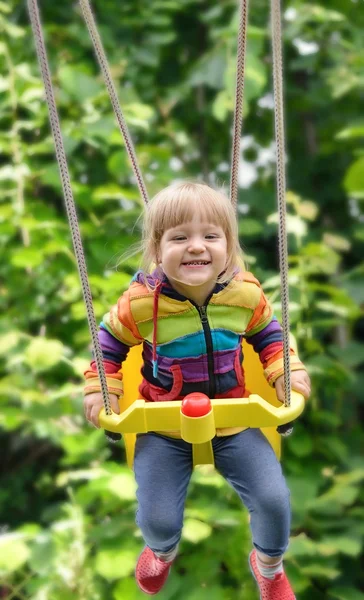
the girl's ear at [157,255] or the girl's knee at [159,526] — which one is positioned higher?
the girl's ear at [157,255]

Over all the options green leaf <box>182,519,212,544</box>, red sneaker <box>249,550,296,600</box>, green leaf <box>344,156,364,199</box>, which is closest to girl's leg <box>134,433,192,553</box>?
red sneaker <box>249,550,296,600</box>

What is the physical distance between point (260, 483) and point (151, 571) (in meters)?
0.19

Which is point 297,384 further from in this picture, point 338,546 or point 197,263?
point 338,546

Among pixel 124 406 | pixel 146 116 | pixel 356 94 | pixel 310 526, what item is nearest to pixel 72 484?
pixel 310 526

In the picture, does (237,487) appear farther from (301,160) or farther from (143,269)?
(301,160)

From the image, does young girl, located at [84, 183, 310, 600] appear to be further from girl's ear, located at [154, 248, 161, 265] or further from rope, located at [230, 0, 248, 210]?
rope, located at [230, 0, 248, 210]

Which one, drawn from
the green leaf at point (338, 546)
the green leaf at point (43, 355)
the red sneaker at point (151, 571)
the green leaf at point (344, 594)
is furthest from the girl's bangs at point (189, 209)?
the green leaf at point (344, 594)

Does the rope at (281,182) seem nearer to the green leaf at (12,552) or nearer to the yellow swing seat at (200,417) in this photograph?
the yellow swing seat at (200,417)

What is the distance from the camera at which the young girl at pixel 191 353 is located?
0.73 meters

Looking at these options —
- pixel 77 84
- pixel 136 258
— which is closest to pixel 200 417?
pixel 136 258

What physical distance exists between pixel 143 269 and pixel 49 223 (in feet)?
2.36

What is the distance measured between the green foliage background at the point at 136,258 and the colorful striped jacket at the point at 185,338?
1.67ft

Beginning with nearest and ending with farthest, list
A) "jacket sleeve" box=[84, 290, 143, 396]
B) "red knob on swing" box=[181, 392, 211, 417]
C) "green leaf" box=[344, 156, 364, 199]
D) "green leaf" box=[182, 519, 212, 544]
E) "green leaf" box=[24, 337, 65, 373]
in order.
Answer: "red knob on swing" box=[181, 392, 211, 417] → "jacket sleeve" box=[84, 290, 143, 396] → "green leaf" box=[182, 519, 212, 544] → "green leaf" box=[24, 337, 65, 373] → "green leaf" box=[344, 156, 364, 199]

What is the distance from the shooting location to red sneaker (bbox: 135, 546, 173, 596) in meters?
0.84
